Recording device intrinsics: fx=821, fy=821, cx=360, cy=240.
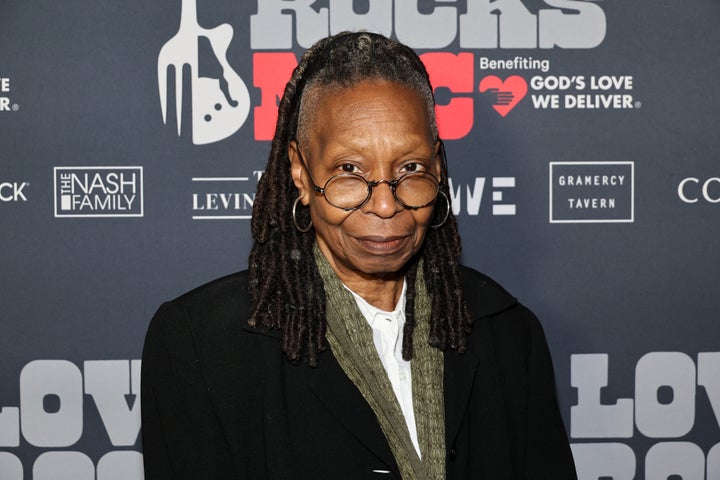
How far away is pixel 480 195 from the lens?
2203 mm

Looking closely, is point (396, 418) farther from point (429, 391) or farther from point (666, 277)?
point (666, 277)

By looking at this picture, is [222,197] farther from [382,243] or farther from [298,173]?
[382,243]

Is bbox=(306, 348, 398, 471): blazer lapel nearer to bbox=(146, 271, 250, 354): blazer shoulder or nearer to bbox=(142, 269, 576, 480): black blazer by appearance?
bbox=(142, 269, 576, 480): black blazer

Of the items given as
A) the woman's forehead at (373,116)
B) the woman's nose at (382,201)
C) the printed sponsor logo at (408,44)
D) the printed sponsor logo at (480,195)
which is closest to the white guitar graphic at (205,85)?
the printed sponsor logo at (408,44)

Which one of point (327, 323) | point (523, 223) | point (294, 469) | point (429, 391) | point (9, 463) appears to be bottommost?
point (9, 463)

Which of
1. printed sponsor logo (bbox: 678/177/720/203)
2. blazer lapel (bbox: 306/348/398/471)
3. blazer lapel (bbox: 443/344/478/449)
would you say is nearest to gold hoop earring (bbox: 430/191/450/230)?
blazer lapel (bbox: 443/344/478/449)

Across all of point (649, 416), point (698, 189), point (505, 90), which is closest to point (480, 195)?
point (505, 90)

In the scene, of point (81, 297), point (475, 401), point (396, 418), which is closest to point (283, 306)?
point (396, 418)

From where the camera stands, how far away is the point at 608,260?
88.0 inches

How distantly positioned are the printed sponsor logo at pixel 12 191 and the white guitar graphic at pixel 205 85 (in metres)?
0.41

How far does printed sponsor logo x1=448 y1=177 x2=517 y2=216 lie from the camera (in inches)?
86.5

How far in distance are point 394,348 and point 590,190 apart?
3.19ft

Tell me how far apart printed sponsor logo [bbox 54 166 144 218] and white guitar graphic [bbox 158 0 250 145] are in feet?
0.61

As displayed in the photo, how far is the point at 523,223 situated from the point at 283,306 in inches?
38.1
